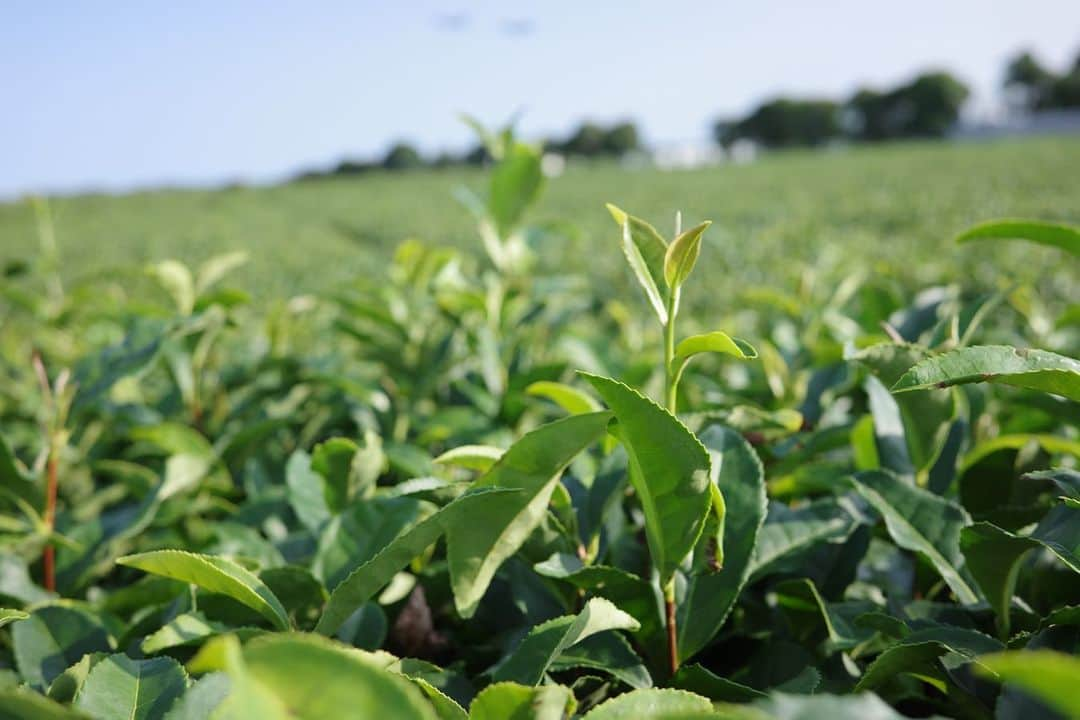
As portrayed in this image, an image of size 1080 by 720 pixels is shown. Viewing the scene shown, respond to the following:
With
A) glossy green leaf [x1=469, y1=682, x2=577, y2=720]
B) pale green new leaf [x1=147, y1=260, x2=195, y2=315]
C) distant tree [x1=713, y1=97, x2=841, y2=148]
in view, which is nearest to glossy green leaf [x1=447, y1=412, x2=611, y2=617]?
glossy green leaf [x1=469, y1=682, x2=577, y2=720]

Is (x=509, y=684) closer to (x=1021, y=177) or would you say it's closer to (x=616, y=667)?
(x=616, y=667)

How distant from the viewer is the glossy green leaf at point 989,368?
62cm

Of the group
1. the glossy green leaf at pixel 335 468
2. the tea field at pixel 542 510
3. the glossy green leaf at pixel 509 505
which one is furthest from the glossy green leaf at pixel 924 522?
the glossy green leaf at pixel 335 468

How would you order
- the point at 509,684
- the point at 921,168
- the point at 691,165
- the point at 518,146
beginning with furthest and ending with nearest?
1. the point at 691,165
2. the point at 921,168
3. the point at 518,146
4. the point at 509,684

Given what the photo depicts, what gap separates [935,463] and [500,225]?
0.89m

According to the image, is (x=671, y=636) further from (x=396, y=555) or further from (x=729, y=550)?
(x=396, y=555)

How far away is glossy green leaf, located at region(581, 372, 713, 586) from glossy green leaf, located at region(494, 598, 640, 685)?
0.08 meters

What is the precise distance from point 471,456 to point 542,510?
117 millimetres

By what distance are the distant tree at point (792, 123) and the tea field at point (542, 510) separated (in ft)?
233

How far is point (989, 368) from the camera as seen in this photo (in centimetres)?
63

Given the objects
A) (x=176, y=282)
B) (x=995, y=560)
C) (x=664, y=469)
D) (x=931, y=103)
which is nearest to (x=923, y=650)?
(x=995, y=560)

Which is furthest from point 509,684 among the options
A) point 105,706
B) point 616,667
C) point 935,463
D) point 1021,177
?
point 1021,177

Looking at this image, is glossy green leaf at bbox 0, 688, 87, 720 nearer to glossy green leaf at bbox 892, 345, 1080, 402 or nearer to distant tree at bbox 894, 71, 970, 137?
glossy green leaf at bbox 892, 345, 1080, 402

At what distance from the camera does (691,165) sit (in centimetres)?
4019
